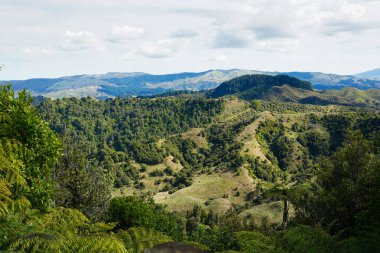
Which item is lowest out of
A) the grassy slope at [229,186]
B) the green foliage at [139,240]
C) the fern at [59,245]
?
the grassy slope at [229,186]

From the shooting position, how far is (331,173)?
25.9 metres

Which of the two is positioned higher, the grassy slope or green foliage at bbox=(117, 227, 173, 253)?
green foliage at bbox=(117, 227, 173, 253)

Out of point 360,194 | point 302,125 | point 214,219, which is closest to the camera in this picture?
point 360,194

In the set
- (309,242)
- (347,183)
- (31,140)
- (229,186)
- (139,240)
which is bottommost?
(229,186)

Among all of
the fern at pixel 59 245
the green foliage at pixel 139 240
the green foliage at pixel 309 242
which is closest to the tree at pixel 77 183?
the green foliage at pixel 139 240

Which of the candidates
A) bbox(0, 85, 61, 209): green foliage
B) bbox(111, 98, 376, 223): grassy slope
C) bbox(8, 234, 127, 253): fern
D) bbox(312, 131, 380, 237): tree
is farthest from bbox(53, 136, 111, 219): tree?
bbox(111, 98, 376, 223): grassy slope

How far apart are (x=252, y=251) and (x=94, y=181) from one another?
3245 centimetres

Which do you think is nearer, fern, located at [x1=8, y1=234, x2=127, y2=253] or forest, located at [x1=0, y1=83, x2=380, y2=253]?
fern, located at [x1=8, y1=234, x2=127, y2=253]

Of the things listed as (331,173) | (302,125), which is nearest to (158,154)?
(302,125)

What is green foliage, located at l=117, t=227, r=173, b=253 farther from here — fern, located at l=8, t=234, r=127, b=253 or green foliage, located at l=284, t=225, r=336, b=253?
green foliage, located at l=284, t=225, r=336, b=253

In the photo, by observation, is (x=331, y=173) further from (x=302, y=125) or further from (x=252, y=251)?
(x=302, y=125)

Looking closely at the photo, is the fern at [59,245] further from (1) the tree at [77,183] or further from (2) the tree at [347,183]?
(1) the tree at [77,183]

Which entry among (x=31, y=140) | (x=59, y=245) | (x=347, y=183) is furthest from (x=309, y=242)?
(x=347, y=183)

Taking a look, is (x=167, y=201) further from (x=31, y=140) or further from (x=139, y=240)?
(x=139, y=240)
